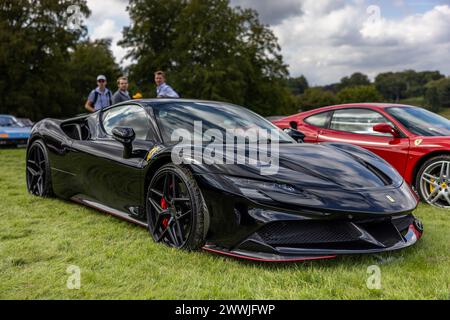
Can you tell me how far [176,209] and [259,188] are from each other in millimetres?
698

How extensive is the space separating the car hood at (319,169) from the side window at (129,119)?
3.31 ft

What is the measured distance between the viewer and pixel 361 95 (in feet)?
302

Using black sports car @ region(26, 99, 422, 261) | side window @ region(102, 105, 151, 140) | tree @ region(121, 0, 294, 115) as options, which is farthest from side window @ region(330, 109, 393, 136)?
tree @ region(121, 0, 294, 115)

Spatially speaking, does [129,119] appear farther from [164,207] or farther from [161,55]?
[161,55]

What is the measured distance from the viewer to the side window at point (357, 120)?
20.0 feet

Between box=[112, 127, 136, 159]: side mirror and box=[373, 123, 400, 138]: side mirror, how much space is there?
123 inches

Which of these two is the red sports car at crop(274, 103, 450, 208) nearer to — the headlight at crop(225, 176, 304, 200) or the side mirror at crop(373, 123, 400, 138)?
the side mirror at crop(373, 123, 400, 138)

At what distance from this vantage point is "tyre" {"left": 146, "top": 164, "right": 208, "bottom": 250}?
3.10 metres

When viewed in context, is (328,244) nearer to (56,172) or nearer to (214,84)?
(56,172)

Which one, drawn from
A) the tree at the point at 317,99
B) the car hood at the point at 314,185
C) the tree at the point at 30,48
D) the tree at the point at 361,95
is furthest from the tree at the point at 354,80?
the car hood at the point at 314,185

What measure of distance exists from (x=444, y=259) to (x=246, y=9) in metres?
37.0

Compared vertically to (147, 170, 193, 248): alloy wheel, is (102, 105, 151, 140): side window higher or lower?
higher

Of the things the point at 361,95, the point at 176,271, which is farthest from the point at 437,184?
the point at 361,95

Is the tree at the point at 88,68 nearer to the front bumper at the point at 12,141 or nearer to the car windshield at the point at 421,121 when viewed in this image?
the front bumper at the point at 12,141
